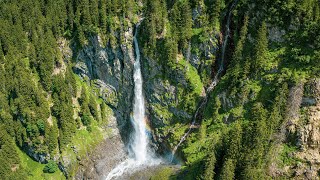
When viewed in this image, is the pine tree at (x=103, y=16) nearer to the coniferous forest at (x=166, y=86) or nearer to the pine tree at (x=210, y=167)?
the coniferous forest at (x=166, y=86)

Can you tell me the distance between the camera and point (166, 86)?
250ft

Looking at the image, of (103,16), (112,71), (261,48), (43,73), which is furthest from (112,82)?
(261,48)

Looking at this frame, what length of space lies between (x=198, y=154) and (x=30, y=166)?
40.1 meters

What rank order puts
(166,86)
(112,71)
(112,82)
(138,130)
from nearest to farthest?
1. (166,86)
2. (138,130)
3. (112,71)
4. (112,82)

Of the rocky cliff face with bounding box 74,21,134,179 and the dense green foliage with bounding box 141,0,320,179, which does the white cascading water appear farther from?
the dense green foliage with bounding box 141,0,320,179

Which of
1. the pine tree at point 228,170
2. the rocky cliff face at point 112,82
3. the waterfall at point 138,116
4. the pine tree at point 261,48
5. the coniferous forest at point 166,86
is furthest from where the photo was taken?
the waterfall at point 138,116

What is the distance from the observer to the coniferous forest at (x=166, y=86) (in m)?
57.3

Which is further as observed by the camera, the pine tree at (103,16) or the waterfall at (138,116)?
the pine tree at (103,16)

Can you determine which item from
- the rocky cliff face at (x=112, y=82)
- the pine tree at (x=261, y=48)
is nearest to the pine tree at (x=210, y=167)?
the pine tree at (x=261, y=48)

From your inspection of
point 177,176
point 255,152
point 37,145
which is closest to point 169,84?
point 177,176

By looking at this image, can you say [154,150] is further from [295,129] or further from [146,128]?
[295,129]

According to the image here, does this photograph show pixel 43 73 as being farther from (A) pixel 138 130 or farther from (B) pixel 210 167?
(B) pixel 210 167

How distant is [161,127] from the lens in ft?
255

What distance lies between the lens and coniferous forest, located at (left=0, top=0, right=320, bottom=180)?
57312 millimetres
